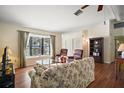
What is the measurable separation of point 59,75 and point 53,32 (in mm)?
6148

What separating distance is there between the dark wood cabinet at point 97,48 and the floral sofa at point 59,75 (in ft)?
16.3

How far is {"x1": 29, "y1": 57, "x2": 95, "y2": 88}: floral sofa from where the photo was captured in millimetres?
2420

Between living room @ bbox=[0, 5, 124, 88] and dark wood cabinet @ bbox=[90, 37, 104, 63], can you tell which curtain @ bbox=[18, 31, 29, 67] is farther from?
dark wood cabinet @ bbox=[90, 37, 104, 63]

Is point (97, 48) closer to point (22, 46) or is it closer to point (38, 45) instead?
point (38, 45)

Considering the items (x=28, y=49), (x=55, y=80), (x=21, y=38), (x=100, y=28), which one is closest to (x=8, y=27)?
(x=21, y=38)

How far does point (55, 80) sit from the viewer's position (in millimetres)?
2473

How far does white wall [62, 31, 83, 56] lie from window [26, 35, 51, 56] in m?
1.80

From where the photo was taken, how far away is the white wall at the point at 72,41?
358 inches

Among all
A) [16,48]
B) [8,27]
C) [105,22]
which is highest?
[105,22]

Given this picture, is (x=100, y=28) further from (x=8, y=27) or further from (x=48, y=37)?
(x=8, y=27)

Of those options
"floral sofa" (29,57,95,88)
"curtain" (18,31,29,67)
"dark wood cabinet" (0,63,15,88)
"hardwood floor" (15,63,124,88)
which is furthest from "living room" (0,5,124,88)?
"floral sofa" (29,57,95,88)

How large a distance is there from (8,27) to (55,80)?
3.94m

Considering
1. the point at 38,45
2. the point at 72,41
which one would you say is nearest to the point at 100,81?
the point at 38,45

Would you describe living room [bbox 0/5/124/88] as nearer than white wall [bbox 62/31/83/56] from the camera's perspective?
Yes
